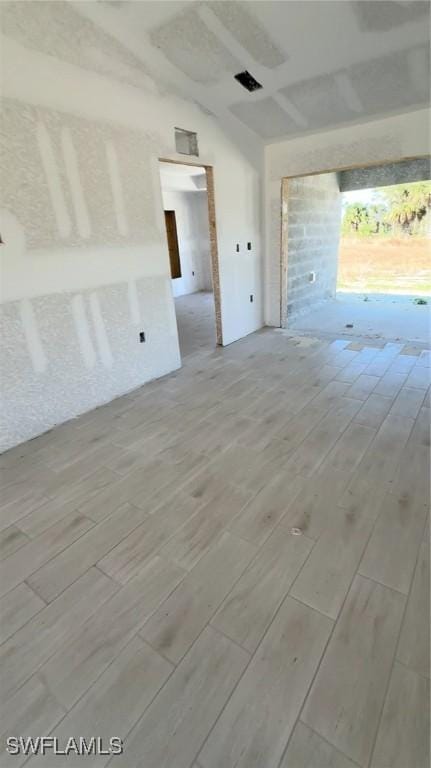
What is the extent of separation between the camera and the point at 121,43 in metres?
2.57

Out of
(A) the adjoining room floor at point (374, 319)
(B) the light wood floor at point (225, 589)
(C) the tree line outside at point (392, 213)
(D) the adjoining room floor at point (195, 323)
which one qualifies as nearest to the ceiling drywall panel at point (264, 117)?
(A) the adjoining room floor at point (374, 319)

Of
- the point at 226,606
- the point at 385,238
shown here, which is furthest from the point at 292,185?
the point at 226,606

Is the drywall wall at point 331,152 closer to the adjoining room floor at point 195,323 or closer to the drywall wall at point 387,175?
the adjoining room floor at point 195,323

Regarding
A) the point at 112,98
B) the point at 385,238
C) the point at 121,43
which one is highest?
the point at 121,43

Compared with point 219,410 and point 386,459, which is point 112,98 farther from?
point 386,459

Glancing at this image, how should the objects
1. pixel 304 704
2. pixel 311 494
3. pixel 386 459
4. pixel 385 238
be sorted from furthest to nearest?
pixel 385 238, pixel 386 459, pixel 311 494, pixel 304 704

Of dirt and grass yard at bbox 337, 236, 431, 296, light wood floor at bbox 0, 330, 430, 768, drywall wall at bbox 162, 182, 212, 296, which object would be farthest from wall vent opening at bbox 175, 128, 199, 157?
dirt and grass yard at bbox 337, 236, 431, 296

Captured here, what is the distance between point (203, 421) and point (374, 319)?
3758 mm

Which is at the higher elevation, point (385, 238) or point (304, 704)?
point (385, 238)

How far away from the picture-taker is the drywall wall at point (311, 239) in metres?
5.06

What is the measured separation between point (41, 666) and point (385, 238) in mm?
9220

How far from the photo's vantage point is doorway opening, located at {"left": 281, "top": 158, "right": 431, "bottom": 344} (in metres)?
4.94

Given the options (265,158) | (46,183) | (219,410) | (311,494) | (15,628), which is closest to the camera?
(15,628)

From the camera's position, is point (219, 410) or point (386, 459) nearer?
point (386, 459)
